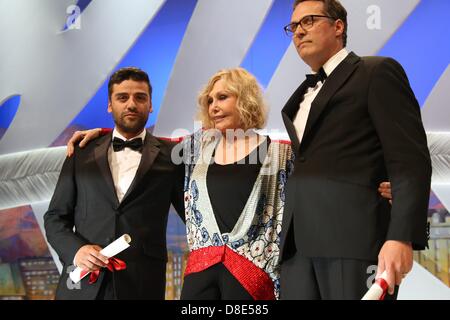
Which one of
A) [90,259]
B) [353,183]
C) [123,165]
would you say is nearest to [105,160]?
[123,165]

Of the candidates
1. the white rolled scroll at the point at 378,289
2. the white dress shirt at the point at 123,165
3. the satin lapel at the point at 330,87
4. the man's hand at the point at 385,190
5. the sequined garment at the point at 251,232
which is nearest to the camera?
the white rolled scroll at the point at 378,289

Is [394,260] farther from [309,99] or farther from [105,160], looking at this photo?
[105,160]

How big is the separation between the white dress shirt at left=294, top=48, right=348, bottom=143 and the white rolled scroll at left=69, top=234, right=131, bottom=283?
84 centimetres

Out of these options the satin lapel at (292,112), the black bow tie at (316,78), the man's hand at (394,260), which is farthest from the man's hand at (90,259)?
the man's hand at (394,260)

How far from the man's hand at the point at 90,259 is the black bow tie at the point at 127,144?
503 millimetres

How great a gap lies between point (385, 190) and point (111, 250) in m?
1.17

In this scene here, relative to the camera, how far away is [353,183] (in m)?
1.95

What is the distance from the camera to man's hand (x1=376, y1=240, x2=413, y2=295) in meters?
1.74

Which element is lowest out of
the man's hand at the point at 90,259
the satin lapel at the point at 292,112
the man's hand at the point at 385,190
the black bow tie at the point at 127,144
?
the man's hand at the point at 90,259

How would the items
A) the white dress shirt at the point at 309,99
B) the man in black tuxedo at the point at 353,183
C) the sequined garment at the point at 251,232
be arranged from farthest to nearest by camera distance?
the sequined garment at the point at 251,232 → the white dress shirt at the point at 309,99 → the man in black tuxedo at the point at 353,183

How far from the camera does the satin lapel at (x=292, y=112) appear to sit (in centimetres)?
213

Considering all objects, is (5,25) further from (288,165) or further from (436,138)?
(436,138)

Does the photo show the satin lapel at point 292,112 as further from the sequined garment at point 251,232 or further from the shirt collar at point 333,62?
the sequined garment at point 251,232

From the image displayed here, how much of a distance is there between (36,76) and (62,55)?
225 mm
